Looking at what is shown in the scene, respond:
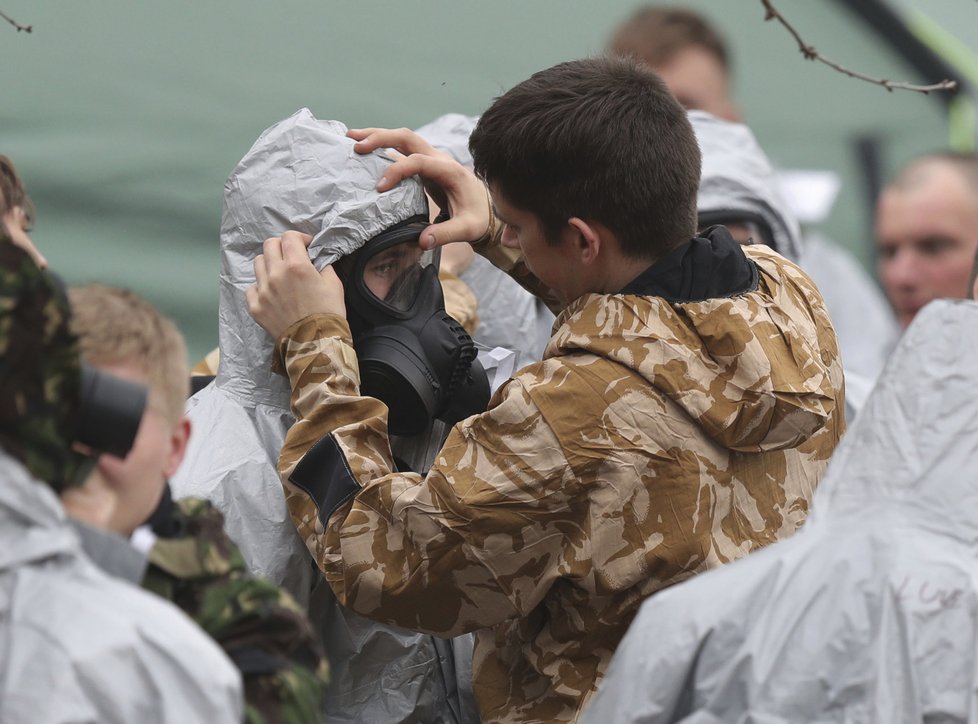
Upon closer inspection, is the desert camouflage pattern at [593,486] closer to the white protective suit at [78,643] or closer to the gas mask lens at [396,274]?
the gas mask lens at [396,274]

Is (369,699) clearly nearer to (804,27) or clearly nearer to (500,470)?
(500,470)

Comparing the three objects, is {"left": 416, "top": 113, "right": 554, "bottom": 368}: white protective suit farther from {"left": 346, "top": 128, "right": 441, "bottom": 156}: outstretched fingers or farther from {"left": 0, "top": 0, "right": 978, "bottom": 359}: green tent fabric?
{"left": 346, "top": 128, "right": 441, "bottom": 156}: outstretched fingers

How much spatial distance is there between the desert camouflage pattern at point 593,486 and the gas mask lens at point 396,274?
31cm

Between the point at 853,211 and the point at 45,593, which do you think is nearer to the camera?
the point at 45,593

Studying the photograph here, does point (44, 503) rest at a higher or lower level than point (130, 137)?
higher

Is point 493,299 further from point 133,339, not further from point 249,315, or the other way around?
point 133,339

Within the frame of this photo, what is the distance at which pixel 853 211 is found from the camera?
20.2 feet

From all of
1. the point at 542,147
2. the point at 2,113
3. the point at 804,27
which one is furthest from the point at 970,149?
the point at 542,147

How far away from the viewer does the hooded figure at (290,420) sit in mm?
2438

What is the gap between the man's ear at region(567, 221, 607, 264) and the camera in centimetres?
222

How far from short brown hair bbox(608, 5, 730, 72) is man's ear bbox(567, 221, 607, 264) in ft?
6.99

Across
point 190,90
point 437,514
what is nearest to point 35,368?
point 437,514

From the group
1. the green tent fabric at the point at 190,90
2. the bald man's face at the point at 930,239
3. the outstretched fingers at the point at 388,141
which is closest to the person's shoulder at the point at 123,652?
the outstretched fingers at the point at 388,141

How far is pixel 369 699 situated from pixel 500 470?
58cm
